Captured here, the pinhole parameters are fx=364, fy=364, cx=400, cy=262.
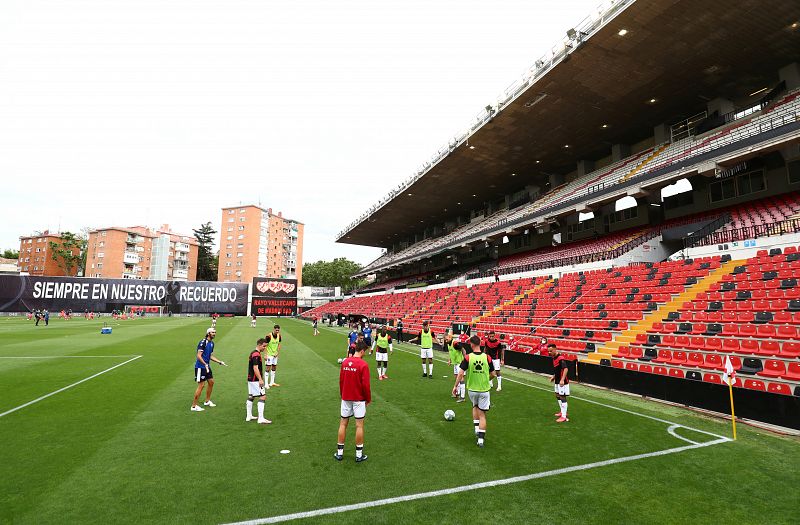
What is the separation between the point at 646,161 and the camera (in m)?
25.1

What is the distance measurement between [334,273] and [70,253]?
205 ft

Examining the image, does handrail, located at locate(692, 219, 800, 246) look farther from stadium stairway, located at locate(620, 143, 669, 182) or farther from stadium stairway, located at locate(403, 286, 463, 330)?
stadium stairway, located at locate(403, 286, 463, 330)

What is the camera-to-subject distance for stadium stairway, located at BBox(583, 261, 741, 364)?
547 inches

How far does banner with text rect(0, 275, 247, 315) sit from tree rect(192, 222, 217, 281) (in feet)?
104

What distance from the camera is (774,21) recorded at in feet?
56.4

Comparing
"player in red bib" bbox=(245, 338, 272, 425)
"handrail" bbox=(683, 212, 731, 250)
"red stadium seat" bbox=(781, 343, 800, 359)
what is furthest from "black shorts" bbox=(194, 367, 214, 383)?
"handrail" bbox=(683, 212, 731, 250)

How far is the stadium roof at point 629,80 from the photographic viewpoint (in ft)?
56.6

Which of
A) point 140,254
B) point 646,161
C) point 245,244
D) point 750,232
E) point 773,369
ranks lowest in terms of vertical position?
point 773,369

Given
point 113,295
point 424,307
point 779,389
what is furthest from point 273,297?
point 779,389

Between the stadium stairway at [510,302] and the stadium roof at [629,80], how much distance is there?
12023 millimetres

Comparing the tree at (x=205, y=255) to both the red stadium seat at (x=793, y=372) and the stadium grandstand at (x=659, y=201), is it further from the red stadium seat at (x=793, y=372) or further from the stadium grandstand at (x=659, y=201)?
the red stadium seat at (x=793, y=372)

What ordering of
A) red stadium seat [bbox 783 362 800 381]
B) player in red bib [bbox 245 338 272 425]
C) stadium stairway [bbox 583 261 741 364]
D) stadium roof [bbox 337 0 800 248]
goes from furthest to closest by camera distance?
stadium roof [bbox 337 0 800 248], stadium stairway [bbox 583 261 741 364], red stadium seat [bbox 783 362 800 381], player in red bib [bbox 245 338 272 425]

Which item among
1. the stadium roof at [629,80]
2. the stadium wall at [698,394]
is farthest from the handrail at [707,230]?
the stadium wall at [698,394]

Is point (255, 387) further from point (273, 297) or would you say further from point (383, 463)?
point (273, 297)
